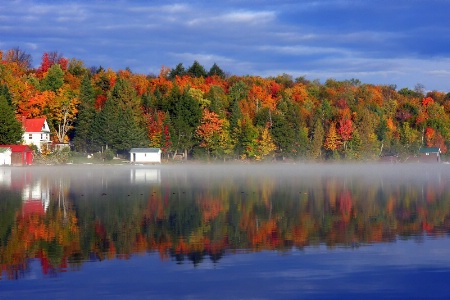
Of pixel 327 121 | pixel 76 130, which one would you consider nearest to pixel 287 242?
pixel 76 130

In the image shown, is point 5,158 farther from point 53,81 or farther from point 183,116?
point 183,116

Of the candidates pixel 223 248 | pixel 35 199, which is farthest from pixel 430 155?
pixel 223 248

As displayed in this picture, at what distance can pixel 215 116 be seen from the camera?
101125mm

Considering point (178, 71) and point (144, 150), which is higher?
point (178, 71)

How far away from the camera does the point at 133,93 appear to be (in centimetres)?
10056

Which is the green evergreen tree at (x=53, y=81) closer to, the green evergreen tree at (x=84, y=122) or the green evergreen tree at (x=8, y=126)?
the green evergreen tree at (x=84, y=122)

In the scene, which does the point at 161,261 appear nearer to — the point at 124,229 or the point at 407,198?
the point at 124,229

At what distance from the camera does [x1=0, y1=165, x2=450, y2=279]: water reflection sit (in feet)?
61.2

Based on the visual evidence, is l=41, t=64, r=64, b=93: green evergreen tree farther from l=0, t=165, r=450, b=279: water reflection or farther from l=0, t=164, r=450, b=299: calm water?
l=0, t=164, r=450, b=299: calm water

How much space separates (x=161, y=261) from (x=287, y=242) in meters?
4.57

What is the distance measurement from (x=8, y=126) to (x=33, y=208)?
56.2m

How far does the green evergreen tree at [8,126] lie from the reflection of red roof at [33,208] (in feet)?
171

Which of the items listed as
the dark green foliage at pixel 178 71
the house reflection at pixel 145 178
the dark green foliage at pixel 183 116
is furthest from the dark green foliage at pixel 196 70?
the house reflection at pixel 145 178

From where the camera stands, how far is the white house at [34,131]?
90.4m
